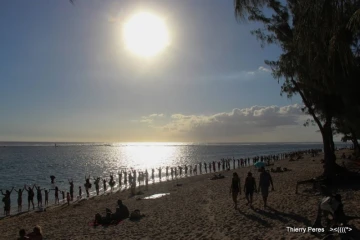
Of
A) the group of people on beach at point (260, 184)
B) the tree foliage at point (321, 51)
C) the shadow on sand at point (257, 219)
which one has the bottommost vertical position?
the shadow on sand at point (257, 219)

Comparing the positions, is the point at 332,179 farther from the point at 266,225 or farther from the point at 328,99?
the point at 266,225

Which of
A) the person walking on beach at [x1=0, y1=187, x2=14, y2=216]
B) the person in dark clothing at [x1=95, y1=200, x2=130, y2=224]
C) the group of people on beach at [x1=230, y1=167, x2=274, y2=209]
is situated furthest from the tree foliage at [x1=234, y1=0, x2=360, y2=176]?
the person walking on beach at [x1=0, y1=187, x2=14, y2=216]

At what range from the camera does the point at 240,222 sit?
37.0 feet

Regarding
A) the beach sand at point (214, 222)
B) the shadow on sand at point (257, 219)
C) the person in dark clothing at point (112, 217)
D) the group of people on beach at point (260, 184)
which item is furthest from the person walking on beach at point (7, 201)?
the shadow on sand at point (257, 219)

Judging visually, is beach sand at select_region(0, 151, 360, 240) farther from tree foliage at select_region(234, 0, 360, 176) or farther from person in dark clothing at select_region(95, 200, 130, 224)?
tree foliage at select_region(234, 0, 360, 176)

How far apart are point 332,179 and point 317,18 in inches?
548

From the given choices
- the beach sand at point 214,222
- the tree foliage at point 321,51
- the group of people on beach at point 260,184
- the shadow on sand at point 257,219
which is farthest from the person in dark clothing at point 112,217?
the tree foliage at point 321,51

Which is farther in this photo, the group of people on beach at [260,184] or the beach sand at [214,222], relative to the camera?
the group of people on beach at [260,184]

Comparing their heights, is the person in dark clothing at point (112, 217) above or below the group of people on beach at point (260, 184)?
below

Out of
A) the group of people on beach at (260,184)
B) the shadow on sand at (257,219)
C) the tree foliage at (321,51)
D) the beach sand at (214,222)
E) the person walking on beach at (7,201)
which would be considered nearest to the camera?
the tree foliage at (321,51)

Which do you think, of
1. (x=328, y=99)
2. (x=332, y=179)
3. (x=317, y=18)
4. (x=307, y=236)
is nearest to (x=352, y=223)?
(x=307, y=236)

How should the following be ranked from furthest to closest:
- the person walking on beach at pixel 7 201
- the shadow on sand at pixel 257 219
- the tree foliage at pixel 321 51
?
1. the person walking on beach at pixel 7 201
2. the shadow on sand at pixel 257 219
3. the tree foliage at pixel 321 51

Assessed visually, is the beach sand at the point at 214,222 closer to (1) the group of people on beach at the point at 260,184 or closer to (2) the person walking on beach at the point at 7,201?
(1) the group of people on beach at the point at 260,184

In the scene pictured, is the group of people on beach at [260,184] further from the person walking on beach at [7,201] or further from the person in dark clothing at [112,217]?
the person walking on beach at [7,201]
